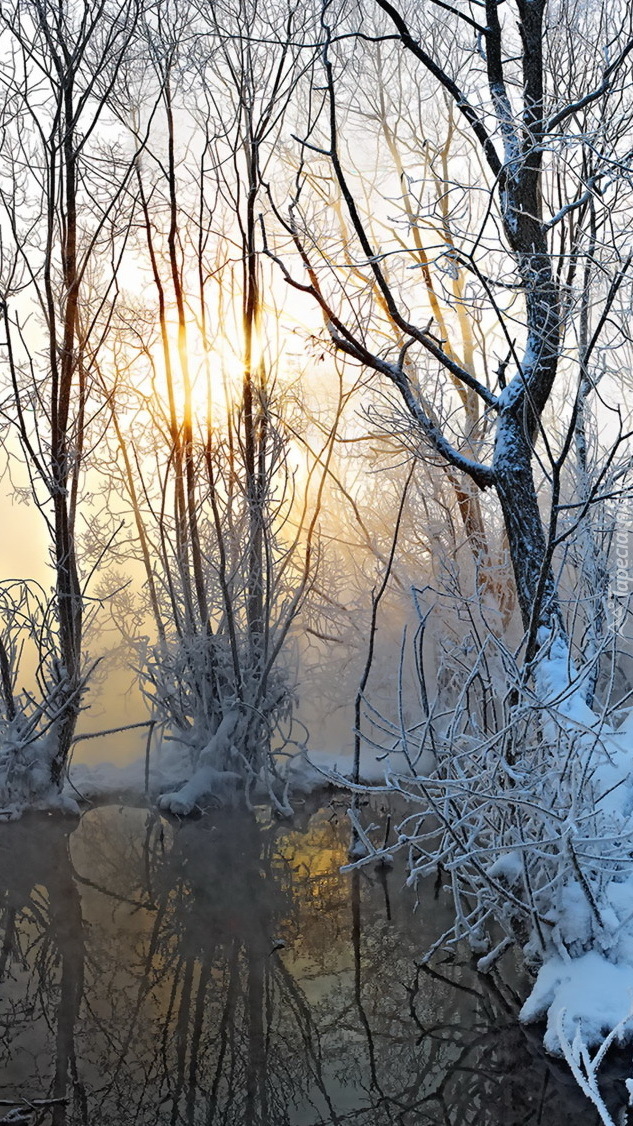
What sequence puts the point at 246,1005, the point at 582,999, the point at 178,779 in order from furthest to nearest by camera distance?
the point at 178,779, the point at 246,1005, the point at 582,999

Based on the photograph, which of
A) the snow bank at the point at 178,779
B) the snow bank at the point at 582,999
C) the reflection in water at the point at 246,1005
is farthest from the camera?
the snow bank at the point at 178,779

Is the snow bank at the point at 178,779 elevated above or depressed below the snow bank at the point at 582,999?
above

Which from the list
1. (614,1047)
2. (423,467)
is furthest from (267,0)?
(614,1047)

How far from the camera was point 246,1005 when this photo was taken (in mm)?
3389

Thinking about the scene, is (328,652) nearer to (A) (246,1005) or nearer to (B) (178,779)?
(B) (178,779)

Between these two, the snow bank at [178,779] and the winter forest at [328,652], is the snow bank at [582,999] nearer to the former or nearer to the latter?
the winter forest at [328,652]

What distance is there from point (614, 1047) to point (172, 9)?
6323 mm

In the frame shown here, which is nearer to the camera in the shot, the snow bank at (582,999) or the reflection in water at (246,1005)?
the reflection in water at (246,1005)

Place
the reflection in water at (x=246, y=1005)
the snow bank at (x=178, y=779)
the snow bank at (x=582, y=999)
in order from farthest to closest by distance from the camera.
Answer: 1. the snow bank at (x=178, y=779)
2. the snow bank at (x=582, y=999)
3. the reflection in water at (x=246, y=1005)

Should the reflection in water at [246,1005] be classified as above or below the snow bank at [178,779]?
below

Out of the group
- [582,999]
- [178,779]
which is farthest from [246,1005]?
[178,779]

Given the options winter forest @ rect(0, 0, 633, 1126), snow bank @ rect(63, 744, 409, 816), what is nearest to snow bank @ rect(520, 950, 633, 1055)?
winter forest @ rect(0, 0, 633, 1126)

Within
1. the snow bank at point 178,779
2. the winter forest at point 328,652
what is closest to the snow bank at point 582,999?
the winter forest at point 328,652

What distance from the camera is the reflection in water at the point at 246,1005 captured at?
2781 millimetres
